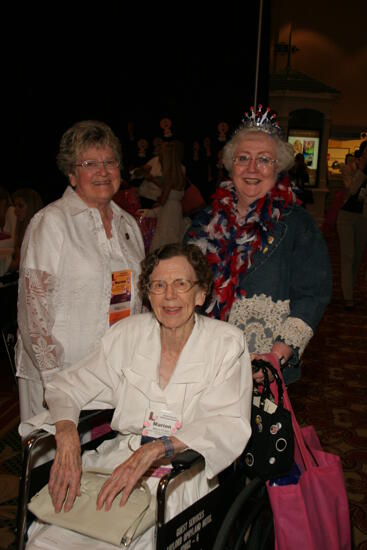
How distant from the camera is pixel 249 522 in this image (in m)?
1.66

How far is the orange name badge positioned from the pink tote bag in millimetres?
761

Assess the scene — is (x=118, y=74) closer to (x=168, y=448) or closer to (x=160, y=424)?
(x=160, y=424)

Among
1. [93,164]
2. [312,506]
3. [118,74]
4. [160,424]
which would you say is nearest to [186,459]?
[160,424]

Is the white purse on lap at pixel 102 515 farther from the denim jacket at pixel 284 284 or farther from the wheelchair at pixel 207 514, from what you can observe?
the denim jacket at pixel 284 284

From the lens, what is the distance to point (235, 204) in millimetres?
2332

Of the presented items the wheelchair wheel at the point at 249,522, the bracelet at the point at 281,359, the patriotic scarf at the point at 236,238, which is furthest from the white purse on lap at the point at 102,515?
the patriotic scarf at the point at 236,238

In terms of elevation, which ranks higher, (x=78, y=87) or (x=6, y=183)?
(x=78, y=87)

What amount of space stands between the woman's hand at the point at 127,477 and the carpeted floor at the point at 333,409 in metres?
1.10

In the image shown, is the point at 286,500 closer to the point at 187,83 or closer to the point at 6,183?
the point at 6,183

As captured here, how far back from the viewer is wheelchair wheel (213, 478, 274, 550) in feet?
5.16

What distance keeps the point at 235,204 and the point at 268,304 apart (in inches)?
18.7

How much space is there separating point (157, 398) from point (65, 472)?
0.37 m

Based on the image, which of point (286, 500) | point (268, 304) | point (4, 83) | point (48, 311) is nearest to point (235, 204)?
point (268, 304)

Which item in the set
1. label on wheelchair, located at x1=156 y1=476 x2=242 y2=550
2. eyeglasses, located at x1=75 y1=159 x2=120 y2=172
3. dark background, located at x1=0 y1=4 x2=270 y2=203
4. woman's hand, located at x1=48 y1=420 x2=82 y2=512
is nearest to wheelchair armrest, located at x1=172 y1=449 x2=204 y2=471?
label on wheelchair, located at x1=156 y1=476 x2=242 y2=550
